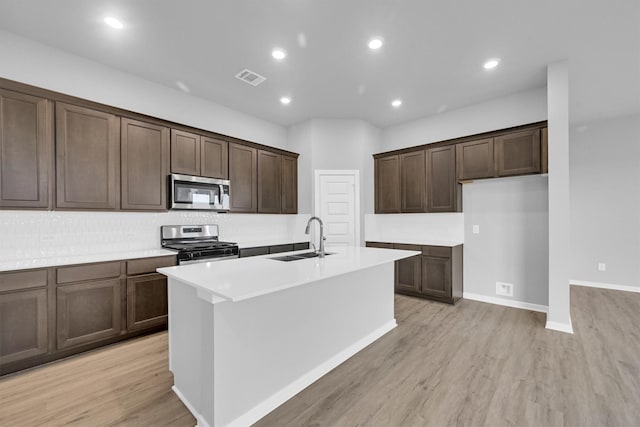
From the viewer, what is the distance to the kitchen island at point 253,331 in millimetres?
1562

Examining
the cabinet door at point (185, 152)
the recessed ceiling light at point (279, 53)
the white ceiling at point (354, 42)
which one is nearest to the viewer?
the white ceiling at point (354, 42)

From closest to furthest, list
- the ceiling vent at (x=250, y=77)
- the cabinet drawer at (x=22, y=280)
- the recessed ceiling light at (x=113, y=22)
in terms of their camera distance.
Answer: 1. the cabinet drawer at (x=22, y=280)
2. the recessed ceiling light at (x=113, y=22)
3. the ceiling vent at (x=250, y=77)

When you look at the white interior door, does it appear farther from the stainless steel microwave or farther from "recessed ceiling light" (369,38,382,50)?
"recessed ceiling light" (369,38,382,50)

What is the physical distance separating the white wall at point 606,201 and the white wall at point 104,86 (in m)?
6.17

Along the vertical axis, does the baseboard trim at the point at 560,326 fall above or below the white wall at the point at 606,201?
below

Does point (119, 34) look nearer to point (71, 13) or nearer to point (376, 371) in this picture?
point (71, 13)

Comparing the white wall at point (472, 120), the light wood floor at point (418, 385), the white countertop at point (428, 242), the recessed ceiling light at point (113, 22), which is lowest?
the light wood floor at point (418, 385)

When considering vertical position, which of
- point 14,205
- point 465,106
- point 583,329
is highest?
point 465,106

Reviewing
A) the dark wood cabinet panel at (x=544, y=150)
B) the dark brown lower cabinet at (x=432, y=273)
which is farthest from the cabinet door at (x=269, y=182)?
the dark wood cabinet panel at (x=544, y=150)

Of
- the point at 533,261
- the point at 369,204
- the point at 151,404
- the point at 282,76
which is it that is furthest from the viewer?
the point at 369,204

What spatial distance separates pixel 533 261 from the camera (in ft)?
12.5

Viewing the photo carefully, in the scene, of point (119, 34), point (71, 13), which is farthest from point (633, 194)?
point (71, 13)

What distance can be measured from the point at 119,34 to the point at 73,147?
119 cm

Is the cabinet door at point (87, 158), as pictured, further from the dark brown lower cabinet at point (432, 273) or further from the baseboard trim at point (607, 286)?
the baseboard trim at point (607, 286)
